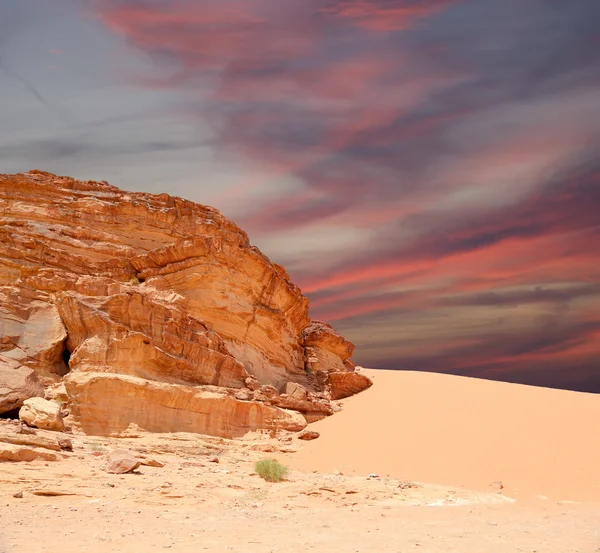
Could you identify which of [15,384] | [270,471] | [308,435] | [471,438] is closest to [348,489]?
[270,471]

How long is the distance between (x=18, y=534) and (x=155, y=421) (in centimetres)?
1051

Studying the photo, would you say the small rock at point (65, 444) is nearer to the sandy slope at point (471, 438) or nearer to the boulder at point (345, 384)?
the sandy slope at point (471, 438)

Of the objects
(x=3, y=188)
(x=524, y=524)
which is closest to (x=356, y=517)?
(x=524, y=524)

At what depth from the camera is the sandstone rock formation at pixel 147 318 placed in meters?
18.8

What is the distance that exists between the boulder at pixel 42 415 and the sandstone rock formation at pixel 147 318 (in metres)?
1.18

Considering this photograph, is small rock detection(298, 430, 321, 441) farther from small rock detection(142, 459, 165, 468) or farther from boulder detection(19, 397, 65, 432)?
boulder detection(19, 397, 65, 432)

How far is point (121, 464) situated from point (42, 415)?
427 centimetres

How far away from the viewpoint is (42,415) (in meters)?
16.1

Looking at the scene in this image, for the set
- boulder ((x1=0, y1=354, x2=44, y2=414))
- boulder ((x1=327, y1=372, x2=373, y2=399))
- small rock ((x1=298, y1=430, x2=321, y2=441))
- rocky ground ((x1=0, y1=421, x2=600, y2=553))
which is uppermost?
boulder ((x1=327, y1=372, x2=373, y2=399))

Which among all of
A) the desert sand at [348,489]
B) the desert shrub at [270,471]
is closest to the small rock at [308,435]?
the desert sand at [348,489]

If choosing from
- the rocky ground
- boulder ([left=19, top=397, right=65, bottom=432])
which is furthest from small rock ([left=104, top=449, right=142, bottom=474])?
boulder ([left=19, top=397, right=65, bottom=432])

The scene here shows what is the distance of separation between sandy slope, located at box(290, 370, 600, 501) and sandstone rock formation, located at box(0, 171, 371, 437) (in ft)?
6.81

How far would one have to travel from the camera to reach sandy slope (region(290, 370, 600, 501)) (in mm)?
17484

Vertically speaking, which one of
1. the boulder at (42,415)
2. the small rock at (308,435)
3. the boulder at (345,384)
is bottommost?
the boulder at (42,415)
